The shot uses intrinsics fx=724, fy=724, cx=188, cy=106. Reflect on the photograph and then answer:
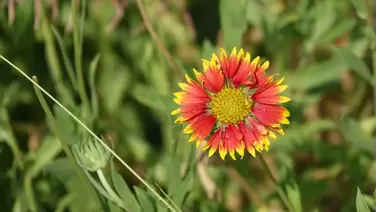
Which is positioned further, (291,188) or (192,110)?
(291,188)

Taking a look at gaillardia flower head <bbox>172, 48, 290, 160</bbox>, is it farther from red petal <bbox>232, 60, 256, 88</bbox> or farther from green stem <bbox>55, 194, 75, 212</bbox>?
green stem <bbox>55, 194, 75, 212</bbox>

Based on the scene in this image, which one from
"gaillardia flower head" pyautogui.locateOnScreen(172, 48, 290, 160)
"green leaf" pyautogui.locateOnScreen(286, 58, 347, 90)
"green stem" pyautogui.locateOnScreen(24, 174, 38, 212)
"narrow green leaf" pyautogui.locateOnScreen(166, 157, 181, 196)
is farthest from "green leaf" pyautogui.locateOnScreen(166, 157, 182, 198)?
"green leaf" pyautogui.locateOnScreen(286, 58, 347, 90)

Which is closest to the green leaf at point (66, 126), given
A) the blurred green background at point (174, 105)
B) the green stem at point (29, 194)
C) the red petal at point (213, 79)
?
the blurred green background at point (174, 105)

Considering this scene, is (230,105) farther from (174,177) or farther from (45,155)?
(45,155)

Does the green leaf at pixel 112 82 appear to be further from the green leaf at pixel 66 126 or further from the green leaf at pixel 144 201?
the green leaf at pixel 144 201

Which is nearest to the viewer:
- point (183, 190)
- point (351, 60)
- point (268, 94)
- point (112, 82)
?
point (268, 94)

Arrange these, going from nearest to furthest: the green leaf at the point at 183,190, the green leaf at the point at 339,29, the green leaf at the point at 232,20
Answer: the green leaf at the point at 183,190, the green leaf at the point at 232,20, the green leaf at the point at 339,29

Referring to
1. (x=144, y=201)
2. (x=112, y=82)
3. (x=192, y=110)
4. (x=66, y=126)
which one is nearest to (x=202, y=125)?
(x=192, y=110)
